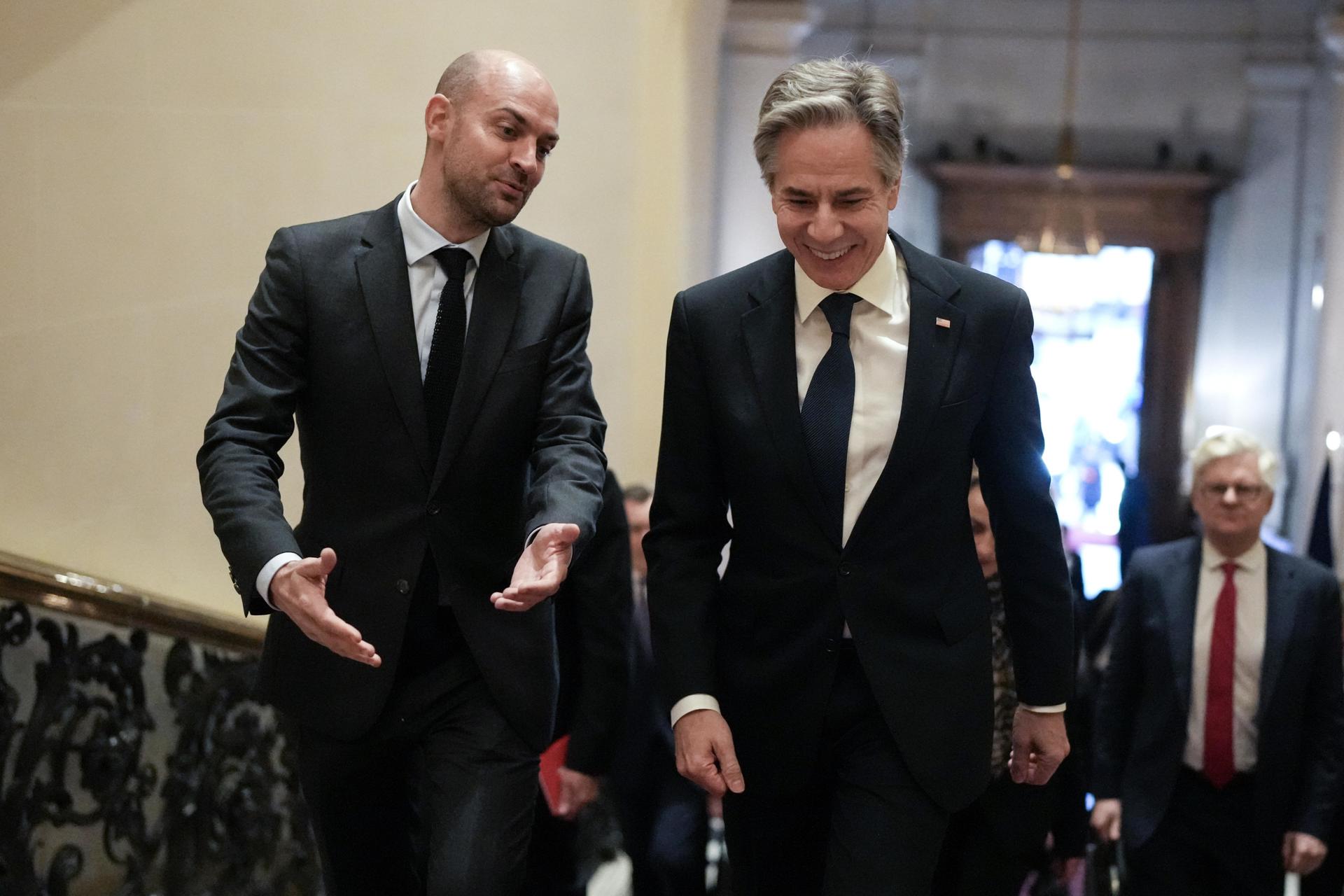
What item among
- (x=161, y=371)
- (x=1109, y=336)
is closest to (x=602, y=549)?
(x=161, y=371)

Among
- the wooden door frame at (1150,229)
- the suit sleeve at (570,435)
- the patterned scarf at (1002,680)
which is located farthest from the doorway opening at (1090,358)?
the suit sleeve at (570,435)

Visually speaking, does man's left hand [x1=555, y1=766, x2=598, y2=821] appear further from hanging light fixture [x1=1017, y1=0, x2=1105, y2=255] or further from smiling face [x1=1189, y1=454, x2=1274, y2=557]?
hanging light fixture [x1=1017, y1=0, x2=1105, y2=255]

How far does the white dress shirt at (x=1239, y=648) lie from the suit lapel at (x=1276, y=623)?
0.03 metres

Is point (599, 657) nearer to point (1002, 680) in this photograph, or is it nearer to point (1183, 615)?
point (1002, 680)

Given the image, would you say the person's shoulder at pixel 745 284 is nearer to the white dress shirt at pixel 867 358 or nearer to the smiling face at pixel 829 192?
the white dress shirt at pixel 867 358

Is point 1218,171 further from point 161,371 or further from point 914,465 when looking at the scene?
point 914,465

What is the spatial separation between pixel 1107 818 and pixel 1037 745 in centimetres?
207

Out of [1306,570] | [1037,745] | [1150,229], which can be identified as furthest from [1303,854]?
[1150,229]

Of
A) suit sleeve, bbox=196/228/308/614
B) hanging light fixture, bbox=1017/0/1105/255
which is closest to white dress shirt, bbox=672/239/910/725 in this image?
suit sleeve, bbox=196/228/308/614

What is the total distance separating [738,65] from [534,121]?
371 inches

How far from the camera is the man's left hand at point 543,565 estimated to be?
269 centimetres

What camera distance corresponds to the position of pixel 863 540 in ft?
9.76

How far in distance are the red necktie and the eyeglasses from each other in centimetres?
22

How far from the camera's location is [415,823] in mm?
3408
